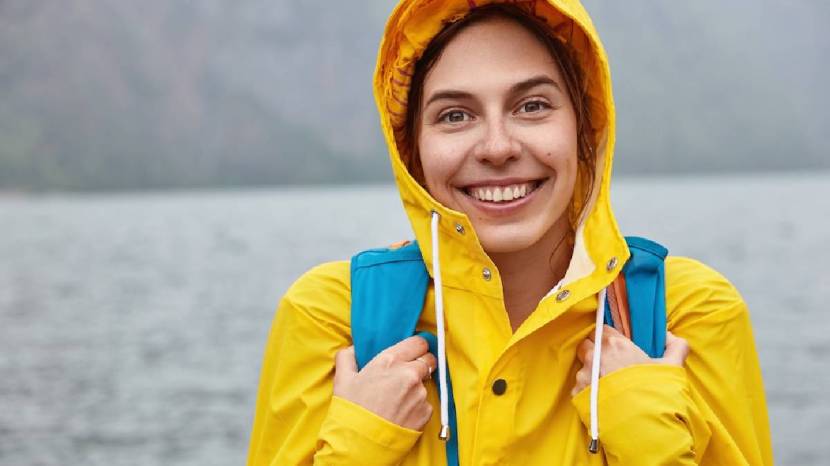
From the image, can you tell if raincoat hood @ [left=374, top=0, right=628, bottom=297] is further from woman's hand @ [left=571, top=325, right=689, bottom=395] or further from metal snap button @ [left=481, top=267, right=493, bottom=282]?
woman's hand @ [left=571, top=325, right=689, bottom=395]

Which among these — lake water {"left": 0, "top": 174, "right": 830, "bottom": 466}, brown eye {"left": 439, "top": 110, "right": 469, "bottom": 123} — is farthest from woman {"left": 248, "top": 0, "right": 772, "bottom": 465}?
lake water {"left": 0, "top": 174, "right": 830, "bottom": 466}

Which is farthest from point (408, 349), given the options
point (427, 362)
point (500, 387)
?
point (500, 387)

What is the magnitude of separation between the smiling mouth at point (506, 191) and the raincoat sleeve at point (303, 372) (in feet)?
1.72

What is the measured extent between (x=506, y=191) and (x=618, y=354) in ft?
1.94

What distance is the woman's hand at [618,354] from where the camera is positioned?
9.21ft

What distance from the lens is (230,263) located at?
6731 centimetres

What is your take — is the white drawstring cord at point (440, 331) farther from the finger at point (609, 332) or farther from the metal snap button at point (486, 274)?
the finger at point (609, 332)

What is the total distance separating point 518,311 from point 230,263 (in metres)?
65.5

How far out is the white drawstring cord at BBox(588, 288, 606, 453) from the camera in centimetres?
277

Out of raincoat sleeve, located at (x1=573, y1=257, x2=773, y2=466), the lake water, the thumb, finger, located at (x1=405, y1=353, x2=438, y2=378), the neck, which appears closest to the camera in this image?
raincoat sleeve, located at (x1=573, y1=257, x2=773, y2=466)

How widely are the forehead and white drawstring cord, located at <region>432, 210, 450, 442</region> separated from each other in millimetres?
429

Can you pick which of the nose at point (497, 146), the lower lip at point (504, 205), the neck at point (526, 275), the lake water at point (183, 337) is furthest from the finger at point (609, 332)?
the lake water at point (183, 337)

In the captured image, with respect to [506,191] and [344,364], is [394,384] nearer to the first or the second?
[344,364]

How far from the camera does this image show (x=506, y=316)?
2990 millimetres
